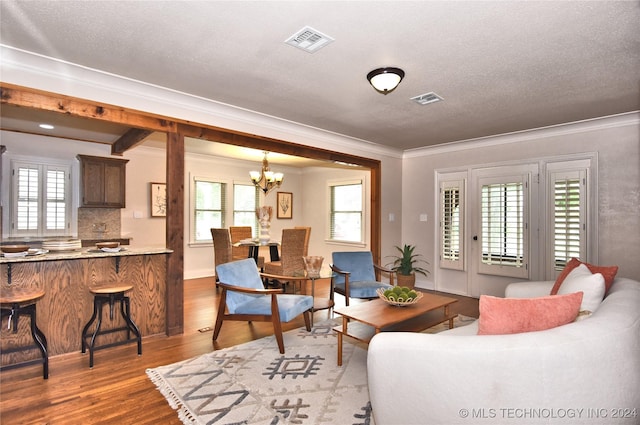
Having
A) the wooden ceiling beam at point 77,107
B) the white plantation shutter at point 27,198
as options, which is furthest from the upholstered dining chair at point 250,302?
the white plantation shutter at point 27,198

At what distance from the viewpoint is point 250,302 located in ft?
10.9

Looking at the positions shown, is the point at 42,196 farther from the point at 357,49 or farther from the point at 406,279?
the point at 406,279

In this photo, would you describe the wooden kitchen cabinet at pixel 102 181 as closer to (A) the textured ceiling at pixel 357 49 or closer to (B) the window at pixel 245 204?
(B) the window at pixel 245 204

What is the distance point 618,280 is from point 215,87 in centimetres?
368

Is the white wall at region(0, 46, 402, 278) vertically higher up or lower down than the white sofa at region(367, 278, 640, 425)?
higher up

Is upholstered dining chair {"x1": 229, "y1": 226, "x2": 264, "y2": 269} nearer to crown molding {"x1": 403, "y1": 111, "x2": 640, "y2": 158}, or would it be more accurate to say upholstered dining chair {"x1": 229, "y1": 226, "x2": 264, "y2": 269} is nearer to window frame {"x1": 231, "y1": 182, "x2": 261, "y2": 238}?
window frame {"x1": 231, "y1": 182, "x2": 261, "y2": 238}

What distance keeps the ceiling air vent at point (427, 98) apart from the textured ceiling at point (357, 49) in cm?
9

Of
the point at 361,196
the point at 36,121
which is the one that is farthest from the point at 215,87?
the point at 361,196

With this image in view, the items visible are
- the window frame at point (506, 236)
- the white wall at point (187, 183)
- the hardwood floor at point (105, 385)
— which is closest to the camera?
the hardwood floor at point (105, 385)

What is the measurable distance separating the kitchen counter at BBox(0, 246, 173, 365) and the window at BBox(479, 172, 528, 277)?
14.8 feet

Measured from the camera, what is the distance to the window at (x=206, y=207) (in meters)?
6.90

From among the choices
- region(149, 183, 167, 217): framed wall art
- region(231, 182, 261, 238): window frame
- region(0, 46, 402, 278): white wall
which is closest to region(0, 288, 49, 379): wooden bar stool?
region(0, 46, 402, 278): white wall

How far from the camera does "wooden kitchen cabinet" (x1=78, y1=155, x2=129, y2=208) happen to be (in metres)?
5.36

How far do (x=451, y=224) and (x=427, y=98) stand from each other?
110 inches
